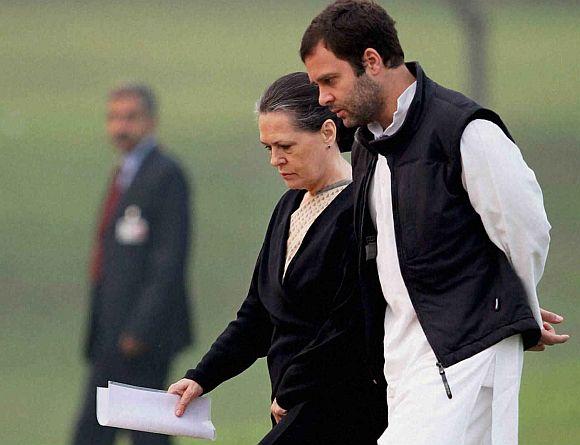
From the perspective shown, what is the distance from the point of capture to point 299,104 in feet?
12.5

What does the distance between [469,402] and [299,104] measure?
980 mm

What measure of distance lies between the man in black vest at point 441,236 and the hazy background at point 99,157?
120 inches

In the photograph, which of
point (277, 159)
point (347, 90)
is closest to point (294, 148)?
point (277, 159)

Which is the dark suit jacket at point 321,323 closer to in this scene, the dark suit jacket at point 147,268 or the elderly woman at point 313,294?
the elderly woman at point 313,294

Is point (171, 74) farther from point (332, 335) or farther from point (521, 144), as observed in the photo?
point (332, 335)

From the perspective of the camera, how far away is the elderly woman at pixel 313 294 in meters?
3.74

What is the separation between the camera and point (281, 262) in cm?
385

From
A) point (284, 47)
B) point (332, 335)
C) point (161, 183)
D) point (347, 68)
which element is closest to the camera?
→ point (347, 68)

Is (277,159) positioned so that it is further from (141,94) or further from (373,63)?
(141,94)

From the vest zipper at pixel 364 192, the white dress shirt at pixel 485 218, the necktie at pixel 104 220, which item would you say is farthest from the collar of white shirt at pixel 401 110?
the necktie at pixel 104 220

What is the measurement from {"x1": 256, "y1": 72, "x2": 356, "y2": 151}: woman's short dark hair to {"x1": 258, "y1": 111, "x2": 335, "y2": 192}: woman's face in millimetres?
14

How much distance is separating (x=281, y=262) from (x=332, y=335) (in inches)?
9.9

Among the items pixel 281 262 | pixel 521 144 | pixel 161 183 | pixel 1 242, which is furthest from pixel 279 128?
pixel 521 144

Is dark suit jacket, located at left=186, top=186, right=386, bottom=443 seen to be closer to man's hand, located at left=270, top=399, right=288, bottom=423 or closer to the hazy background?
man's hand, located at left=270, top=399, right=288, bottom=423
